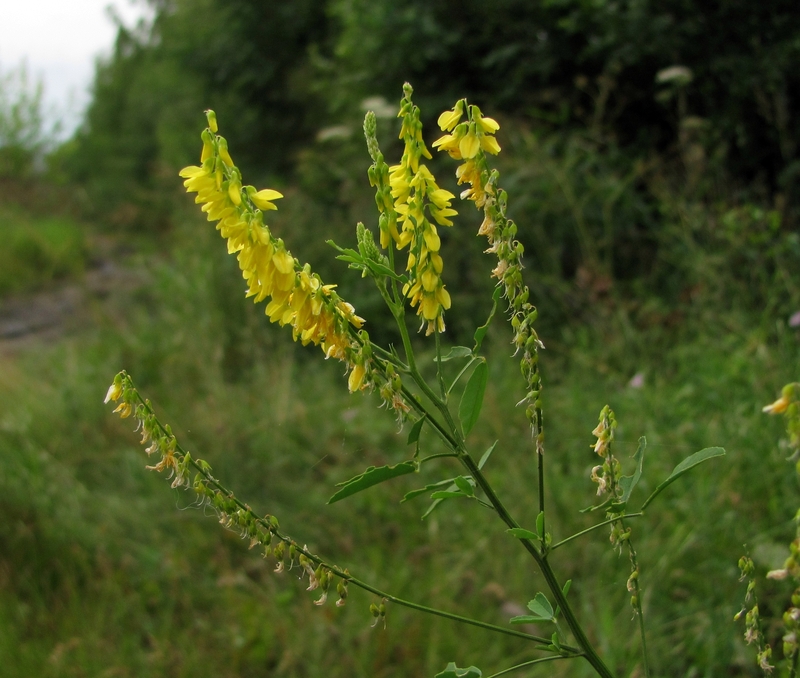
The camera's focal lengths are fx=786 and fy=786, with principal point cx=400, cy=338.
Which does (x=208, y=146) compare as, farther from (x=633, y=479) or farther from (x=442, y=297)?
(x=633, y=479)

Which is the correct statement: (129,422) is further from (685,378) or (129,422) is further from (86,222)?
(86,222)

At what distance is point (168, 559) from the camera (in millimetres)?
2963

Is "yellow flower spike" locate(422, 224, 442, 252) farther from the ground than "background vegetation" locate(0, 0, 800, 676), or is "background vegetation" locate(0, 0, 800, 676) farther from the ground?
"background vegetation" locate(0, 0, 800, 676)

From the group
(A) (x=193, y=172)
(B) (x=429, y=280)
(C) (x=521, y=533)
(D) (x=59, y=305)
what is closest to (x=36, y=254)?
(D) (x=59, y=305)

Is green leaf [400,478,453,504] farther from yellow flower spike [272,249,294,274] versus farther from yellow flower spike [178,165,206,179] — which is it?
yellow flower spike [178,165,206,179]

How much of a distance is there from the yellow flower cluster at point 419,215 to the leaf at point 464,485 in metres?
0.17

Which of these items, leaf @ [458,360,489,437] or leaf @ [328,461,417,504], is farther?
leaf @ [458,360,489,437]

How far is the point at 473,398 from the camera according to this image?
950 millimetres

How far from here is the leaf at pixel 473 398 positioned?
931mm

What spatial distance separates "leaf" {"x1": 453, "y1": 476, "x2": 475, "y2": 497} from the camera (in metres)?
0.85

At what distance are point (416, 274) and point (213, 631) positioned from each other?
2.15 metres

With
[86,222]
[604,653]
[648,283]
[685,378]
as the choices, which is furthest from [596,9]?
[86,222]

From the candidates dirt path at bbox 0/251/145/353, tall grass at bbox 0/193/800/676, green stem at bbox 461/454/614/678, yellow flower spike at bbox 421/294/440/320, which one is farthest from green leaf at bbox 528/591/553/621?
dirt path at bbox 0/251/145/353

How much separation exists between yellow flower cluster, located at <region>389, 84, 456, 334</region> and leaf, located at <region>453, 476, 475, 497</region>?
17 centimetres
